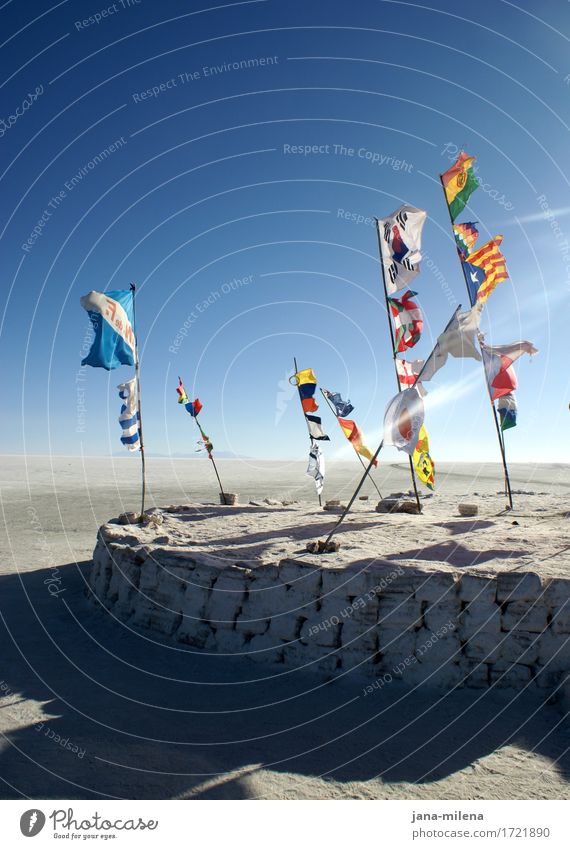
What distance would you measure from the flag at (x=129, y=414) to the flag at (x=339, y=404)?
6.07m

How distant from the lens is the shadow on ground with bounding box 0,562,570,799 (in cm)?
510

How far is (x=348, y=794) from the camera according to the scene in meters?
4.82

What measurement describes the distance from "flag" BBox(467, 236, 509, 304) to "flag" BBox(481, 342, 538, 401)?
2392mm

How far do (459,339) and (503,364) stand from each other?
438 cm

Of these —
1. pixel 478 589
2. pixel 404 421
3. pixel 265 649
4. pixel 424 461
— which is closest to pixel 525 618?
pixel 478 589

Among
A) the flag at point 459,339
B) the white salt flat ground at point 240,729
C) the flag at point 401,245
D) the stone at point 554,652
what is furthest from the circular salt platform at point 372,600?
the flag at point 401,245

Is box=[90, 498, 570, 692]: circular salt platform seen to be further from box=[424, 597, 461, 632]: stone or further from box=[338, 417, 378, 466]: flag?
box=[338, 417, 378, 466]: flag

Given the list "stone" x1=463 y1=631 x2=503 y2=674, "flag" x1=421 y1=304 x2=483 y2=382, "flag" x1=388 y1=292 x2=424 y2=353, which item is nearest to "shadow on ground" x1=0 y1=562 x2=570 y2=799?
"stone" x1=463 y1=631 x2=503 y2=674

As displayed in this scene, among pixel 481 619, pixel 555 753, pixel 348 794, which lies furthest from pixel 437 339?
pixel 348 794

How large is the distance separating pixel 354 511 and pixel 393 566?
7.71m

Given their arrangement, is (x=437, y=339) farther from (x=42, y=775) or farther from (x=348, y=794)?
(x=42, y=775)

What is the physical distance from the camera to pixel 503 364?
461 inches

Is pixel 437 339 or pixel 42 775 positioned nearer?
pixel 42 775

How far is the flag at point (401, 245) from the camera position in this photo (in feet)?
44.5
